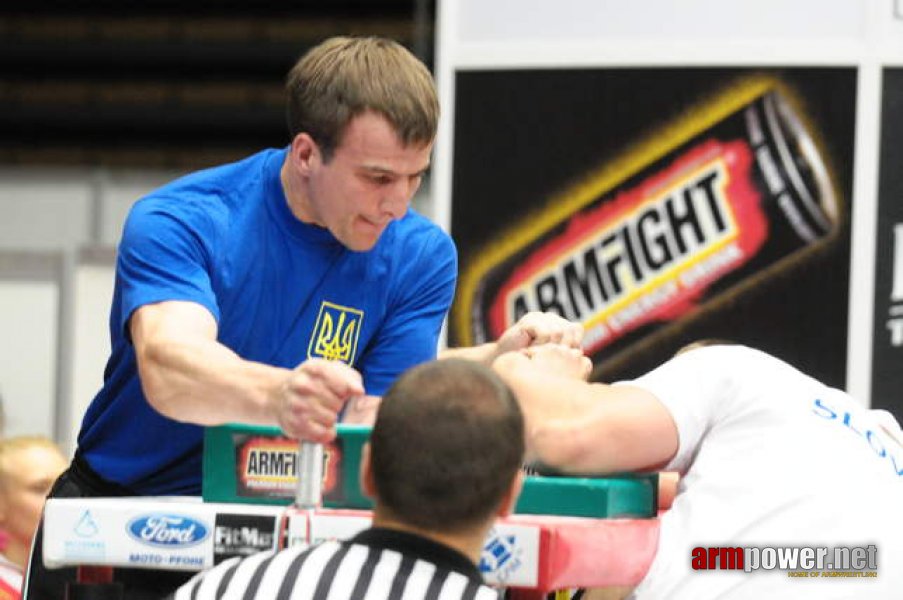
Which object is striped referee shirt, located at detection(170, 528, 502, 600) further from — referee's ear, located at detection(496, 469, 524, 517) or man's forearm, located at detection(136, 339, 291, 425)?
man's forearm, located at detection(136, 339, 291, 425)

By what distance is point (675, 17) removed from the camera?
4.71 m

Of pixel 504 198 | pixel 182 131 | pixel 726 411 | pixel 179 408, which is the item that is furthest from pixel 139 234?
pixel 182 131

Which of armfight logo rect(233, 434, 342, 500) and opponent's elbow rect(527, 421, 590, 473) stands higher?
opponent's elbow rect(527, 421, 590, 473)

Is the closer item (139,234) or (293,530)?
(293,530)

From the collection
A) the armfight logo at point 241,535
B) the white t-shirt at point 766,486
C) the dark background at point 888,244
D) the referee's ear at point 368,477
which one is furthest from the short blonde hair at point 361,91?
the dark background at point 888,244

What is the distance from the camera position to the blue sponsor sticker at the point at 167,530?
2006 mm

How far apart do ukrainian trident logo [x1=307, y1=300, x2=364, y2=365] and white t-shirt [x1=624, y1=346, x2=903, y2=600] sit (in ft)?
1.98

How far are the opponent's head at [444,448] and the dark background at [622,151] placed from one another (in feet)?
9.94

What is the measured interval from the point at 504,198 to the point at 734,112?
720mm

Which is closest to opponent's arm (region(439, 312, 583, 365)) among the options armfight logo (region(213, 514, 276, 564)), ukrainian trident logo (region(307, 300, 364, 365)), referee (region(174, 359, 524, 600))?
ukrainian trident logo (region(307, 300, 364, 365))

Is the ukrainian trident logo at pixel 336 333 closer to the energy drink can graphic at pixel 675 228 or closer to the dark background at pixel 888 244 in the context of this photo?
the energy drink can graphic at pixel 675 228

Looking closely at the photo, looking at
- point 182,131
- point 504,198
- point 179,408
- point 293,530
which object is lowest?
point 293,530

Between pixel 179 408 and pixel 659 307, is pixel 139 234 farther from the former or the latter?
pixel 659 307
